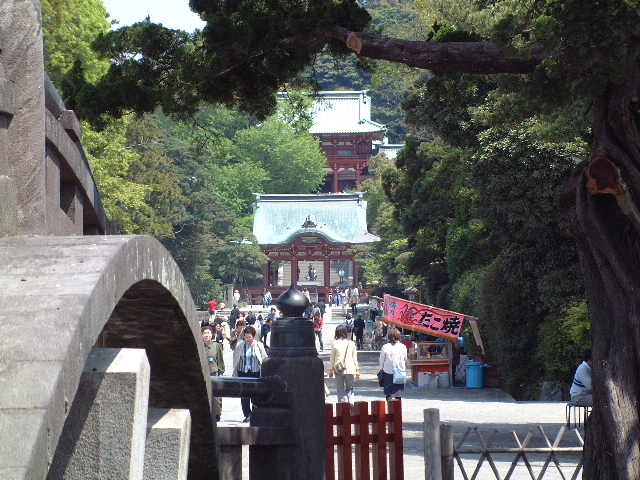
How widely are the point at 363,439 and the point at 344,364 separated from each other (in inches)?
242

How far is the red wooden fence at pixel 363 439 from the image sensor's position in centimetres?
761

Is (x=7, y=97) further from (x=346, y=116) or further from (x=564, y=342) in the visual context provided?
(x=346, y=116)

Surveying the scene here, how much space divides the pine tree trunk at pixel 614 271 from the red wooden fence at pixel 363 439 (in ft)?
4.83

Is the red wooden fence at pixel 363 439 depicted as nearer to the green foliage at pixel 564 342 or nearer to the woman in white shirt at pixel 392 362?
the woman in white shirt at pixel 392 362

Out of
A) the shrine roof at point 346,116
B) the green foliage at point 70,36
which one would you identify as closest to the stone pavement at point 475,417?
the green foliage at point 70,36

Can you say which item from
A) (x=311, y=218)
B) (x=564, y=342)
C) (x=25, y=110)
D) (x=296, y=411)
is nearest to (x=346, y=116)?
(x=311, y=218)

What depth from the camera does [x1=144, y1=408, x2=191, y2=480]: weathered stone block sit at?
4.02m

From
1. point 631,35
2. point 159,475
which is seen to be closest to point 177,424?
point 159,475

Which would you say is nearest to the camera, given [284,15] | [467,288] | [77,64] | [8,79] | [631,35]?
[8,79]

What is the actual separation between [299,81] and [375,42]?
1852 millimetres

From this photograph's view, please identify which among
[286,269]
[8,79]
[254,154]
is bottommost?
[8,79]

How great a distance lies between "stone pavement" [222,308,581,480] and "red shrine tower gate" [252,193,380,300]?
37175mm

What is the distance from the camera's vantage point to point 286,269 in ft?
243

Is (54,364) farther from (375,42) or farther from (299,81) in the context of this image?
(299,81)
